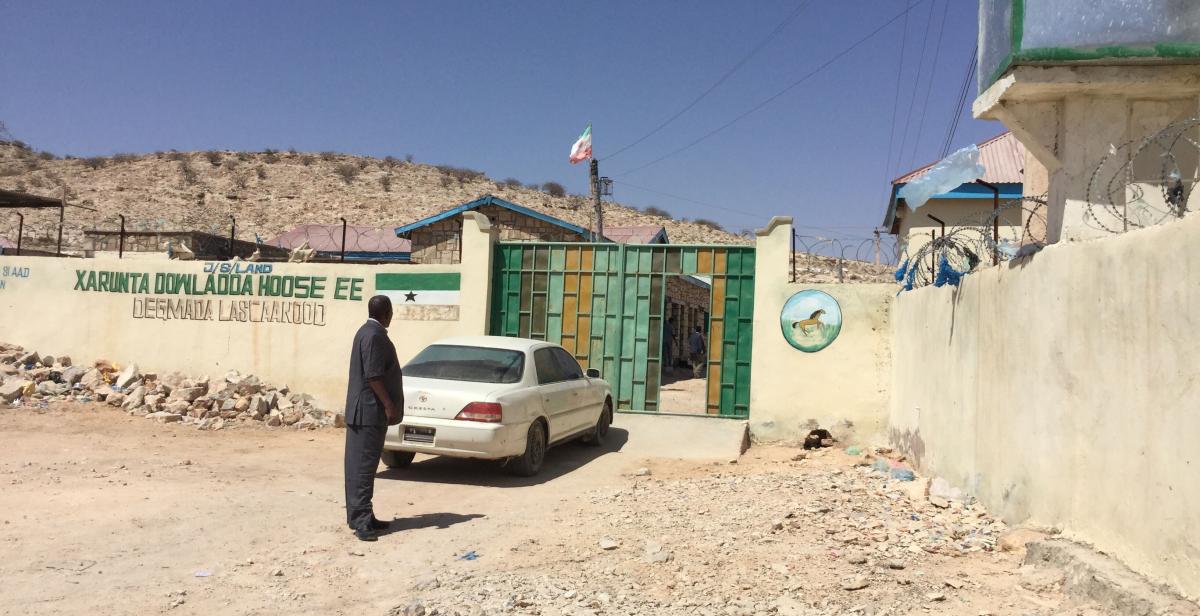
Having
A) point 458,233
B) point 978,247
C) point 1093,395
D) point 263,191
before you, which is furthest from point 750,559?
point 263,191

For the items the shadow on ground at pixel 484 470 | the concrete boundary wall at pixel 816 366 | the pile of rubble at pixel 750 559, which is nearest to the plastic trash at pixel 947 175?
the pile of rubble at pixel 750 559

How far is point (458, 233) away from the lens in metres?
25.1

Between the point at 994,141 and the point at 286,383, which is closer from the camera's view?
the point at 286,383

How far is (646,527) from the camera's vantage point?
6.27 meters

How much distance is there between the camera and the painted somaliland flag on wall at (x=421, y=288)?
1294 centimetres

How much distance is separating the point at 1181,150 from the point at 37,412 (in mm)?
13513

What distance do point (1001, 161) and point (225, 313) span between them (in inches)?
629

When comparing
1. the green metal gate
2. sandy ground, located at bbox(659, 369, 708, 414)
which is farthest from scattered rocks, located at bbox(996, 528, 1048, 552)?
sandy ground, located at bbox(659, 369, 708, 414)

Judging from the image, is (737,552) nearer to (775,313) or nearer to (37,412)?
(775,313)

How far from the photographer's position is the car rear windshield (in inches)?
342

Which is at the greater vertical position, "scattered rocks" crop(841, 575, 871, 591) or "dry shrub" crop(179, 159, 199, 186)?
"dry shrub" crop(179, 159, 199, 186)

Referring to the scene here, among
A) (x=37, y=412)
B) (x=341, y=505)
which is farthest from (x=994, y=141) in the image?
(x=37, y=412)

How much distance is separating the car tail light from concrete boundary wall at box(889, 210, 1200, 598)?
4104mm

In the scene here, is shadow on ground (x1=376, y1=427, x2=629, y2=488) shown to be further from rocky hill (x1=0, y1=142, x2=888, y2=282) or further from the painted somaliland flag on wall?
rocky hill (x1=0, y1=142, x2=888, y2=282)
